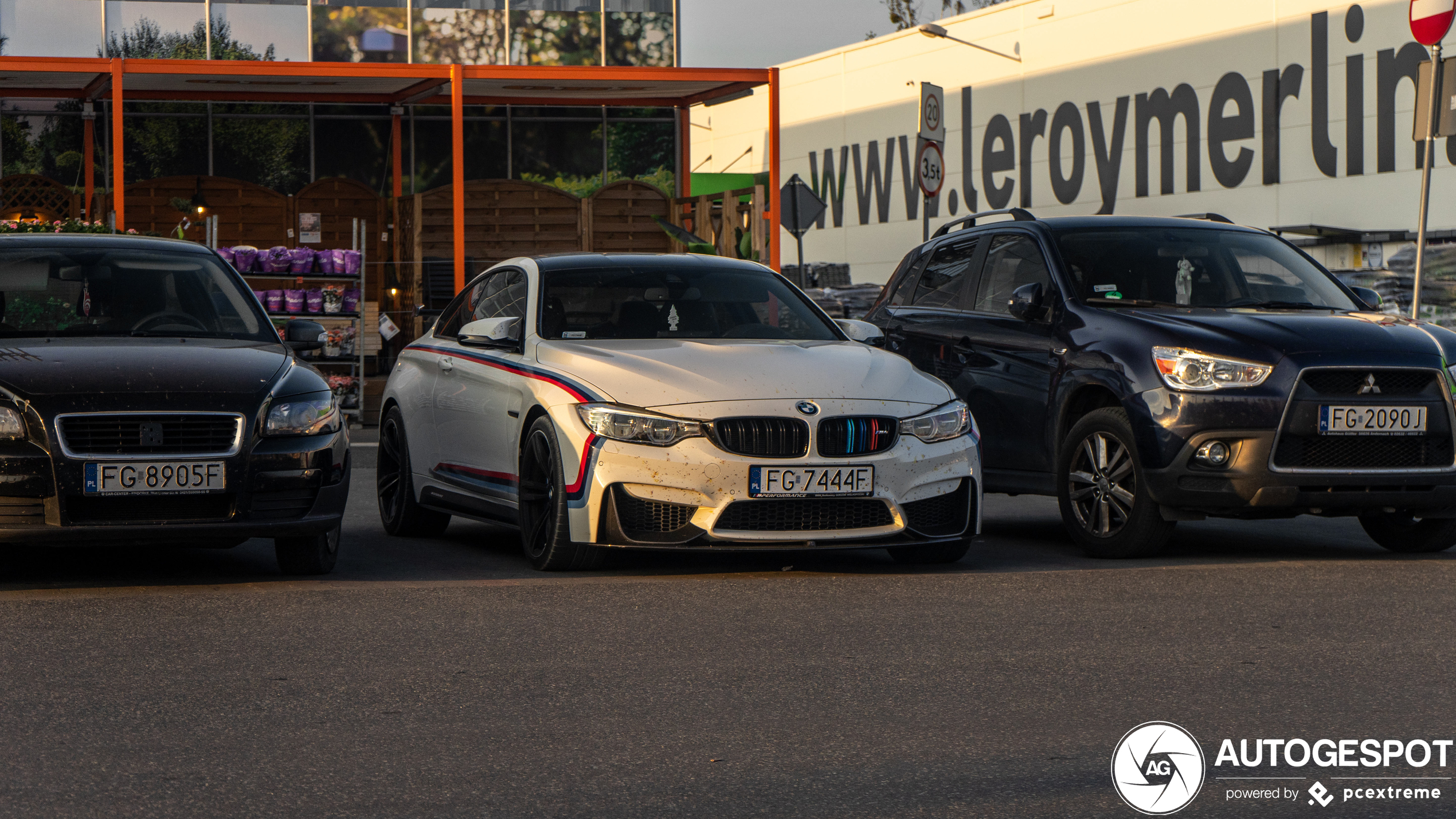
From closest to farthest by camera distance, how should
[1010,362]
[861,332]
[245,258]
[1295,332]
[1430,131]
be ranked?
[1295,332] → [861,332] → [1010,362] → [1430,131] → [245,258]

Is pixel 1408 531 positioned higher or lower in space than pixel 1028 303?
lower

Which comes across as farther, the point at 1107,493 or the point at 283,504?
the point at 1107,493

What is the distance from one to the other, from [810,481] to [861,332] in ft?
5.62

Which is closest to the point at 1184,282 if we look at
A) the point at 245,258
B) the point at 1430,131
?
the point at 1430,131

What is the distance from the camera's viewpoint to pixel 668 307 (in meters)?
9.18

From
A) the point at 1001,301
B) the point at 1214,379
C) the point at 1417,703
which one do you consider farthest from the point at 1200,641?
the point at 1001,301

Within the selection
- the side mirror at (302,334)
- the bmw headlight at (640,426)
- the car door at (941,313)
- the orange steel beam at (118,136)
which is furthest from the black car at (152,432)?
the orange steel beam at (118,136)

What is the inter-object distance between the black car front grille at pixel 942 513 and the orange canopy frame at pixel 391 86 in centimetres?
1510

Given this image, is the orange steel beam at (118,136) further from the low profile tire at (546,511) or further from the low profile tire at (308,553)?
the low profile tire at (546,511)

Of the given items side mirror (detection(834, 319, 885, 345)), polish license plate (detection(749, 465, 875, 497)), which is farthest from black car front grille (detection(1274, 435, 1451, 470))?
side mirror (detection(834, 319, 885, 345))

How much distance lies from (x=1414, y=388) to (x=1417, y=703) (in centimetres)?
347

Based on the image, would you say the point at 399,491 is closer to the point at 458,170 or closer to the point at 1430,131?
the point at 1430,131

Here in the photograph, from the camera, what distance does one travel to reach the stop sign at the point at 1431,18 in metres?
13.3

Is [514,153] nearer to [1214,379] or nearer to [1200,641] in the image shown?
[1214,379]
